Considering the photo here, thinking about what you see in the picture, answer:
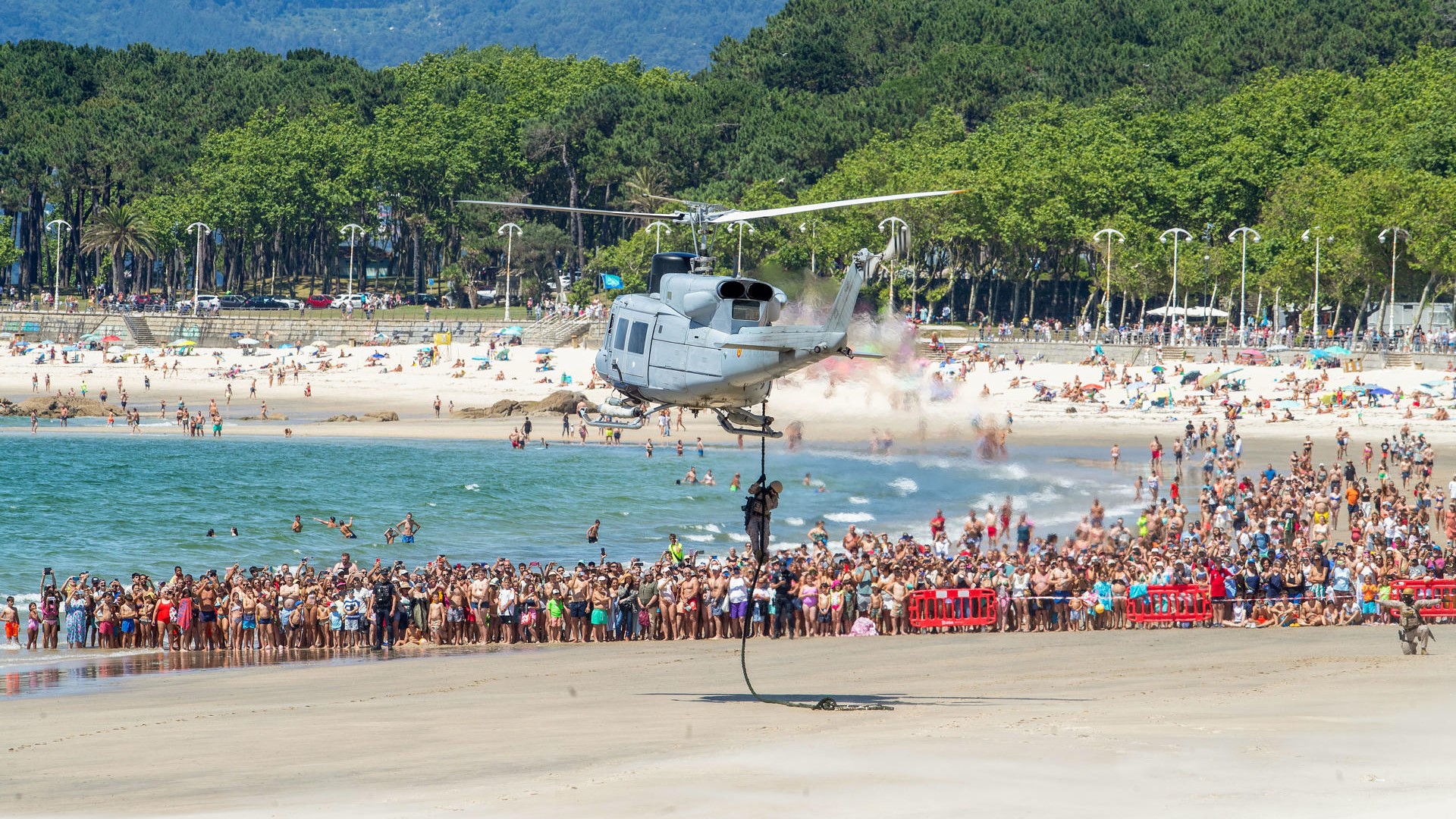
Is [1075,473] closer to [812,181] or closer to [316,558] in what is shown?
[316,558]

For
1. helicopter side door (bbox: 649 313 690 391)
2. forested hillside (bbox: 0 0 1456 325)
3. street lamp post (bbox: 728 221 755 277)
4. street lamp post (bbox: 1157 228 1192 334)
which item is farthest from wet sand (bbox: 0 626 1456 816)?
forested hillside (bbox: 0 0 1456 325)

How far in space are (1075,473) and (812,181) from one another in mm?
83786

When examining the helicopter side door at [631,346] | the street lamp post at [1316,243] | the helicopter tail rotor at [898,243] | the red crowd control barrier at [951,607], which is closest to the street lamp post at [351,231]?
→ the street lamp post at [1316,243]

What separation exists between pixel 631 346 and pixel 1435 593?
50.6 ft

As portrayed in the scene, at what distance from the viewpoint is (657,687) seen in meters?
22.5

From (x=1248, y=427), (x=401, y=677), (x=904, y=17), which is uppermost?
(x=904, y=17)

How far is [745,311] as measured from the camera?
19500 millimetres

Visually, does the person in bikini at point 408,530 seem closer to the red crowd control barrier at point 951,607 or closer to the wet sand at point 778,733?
the wet sand at point 778,733

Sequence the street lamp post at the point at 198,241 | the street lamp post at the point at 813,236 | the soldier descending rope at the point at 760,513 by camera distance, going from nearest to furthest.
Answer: the soldier descending rope at the point at 760,513
the street lamp post at the point at 813,236
the street lamp post at the point at 198,241

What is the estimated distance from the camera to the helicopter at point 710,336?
62.1ft

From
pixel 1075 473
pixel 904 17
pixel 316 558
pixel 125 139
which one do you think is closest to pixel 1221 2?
pixel 904 17

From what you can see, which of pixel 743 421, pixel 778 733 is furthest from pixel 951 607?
pixel 778 733

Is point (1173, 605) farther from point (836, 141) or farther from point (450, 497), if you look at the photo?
point (836, 141)

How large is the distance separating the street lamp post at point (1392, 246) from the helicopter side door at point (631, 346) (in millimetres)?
63304
